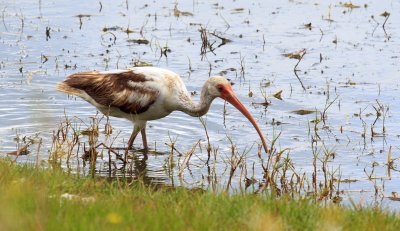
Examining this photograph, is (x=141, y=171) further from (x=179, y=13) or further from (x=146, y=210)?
(x=179, y=13)

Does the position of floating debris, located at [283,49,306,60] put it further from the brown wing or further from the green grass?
the green grass

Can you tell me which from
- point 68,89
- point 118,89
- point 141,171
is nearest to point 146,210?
point 141,171

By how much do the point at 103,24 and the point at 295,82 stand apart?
14.6ft

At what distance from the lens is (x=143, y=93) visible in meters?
11.2

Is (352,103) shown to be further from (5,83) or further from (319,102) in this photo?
(5,83)

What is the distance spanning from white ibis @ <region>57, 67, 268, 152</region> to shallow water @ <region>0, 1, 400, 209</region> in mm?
498

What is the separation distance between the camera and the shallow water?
11.5 metres

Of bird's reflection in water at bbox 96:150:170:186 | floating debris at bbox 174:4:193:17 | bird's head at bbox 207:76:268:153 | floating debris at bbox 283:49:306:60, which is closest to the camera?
bird's reflection in water at bbox 96:150:170:186

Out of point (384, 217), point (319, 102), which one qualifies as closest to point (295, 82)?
point (319, 102)

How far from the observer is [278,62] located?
15.6m

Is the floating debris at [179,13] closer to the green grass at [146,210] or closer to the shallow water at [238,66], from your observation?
the shallow water at [238,66]

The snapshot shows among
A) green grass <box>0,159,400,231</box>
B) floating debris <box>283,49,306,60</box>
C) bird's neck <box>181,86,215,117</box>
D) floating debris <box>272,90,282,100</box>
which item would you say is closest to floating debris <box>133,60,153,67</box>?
floating debris <box>272,90,282,100</box>

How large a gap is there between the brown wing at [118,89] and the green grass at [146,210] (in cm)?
327

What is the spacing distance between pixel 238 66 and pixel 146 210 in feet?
29.3
